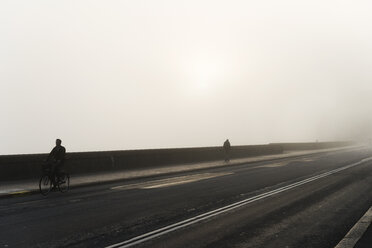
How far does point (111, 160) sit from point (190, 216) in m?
16.8

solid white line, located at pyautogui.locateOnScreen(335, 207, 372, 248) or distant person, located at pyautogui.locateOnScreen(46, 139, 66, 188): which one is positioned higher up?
distant person, located at pyautogui.locateOnScreen(46, 139, 66, 188)

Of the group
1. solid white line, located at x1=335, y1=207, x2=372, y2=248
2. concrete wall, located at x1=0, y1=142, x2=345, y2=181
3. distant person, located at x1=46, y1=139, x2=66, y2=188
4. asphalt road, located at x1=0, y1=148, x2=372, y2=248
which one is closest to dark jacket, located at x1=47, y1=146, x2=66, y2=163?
distant person, located at x1=46, y1=139, x2=66, y2=188

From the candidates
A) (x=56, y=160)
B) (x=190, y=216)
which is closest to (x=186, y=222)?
(x=190, y=216)

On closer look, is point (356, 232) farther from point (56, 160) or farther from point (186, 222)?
point (56, 160)

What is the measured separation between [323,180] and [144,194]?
832 centimetres

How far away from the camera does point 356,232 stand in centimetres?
789

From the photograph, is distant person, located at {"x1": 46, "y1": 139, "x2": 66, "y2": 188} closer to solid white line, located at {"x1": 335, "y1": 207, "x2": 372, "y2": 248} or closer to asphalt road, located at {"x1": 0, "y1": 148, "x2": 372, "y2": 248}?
asphalt road, located at {"x1": 0, "y1": 148, "x2": 372, "y2": 248}

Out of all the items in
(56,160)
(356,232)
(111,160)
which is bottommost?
(356,232)

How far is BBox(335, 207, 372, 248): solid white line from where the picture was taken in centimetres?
696

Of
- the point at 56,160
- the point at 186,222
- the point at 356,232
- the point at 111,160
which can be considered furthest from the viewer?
the point at 111,160

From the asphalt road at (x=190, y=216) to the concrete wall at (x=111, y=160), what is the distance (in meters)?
5.34

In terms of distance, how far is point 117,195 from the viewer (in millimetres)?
13914

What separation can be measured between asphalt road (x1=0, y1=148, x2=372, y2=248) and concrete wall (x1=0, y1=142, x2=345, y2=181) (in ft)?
17.5

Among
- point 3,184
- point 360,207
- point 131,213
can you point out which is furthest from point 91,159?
point 360,207
